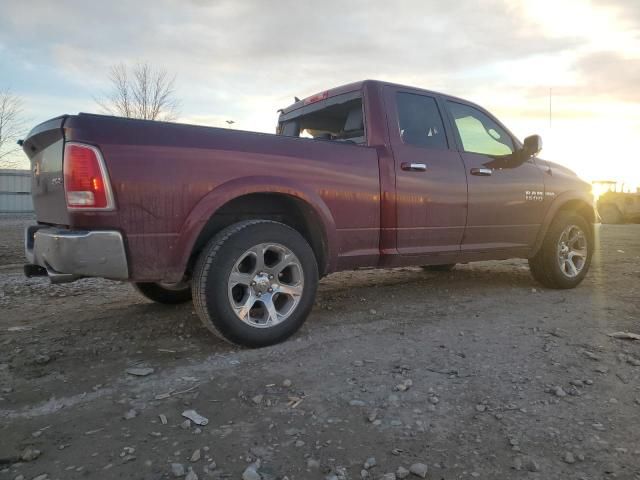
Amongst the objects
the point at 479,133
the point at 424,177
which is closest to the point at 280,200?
the point at 424,177

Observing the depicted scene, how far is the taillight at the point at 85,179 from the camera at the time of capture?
2.62 meters

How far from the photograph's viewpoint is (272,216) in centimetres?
357

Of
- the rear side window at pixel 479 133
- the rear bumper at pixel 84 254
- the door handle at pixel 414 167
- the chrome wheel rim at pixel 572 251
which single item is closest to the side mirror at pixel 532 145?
the rear side window at pixel 479 133

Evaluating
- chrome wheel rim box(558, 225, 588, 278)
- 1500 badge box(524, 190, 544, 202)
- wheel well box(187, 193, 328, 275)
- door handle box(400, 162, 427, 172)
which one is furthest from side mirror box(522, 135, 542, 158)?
wheel well box(187, 193, 328, 275)

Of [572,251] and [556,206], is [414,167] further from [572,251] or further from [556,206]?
[572,251]

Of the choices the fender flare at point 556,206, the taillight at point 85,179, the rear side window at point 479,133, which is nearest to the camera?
the taillight at point 85,179

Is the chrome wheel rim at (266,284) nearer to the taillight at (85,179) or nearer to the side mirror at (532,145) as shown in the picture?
the taillight at (85,179)

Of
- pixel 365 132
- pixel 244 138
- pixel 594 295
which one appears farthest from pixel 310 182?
pixel 594 295

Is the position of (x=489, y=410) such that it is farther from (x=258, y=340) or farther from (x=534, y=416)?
(x=258, y=340)

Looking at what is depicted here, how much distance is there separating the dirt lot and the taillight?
39.4 inches

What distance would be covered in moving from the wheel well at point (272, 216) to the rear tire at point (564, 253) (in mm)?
2854

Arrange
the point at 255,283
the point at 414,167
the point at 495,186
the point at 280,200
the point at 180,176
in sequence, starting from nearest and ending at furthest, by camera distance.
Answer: the point at 180,176
the point at 255,283
the point at 280,200
the point at 414,167
the point at 495,186

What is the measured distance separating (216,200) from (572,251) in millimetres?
4208

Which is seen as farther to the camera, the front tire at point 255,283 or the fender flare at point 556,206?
the fender flare at point 556,206
